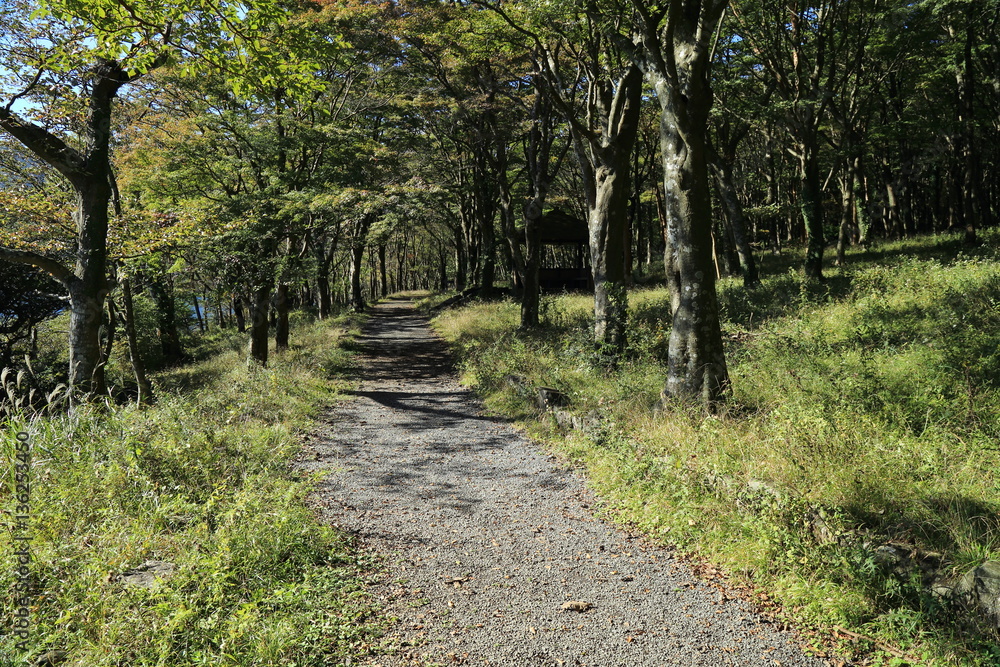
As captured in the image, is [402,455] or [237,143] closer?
[402,455]

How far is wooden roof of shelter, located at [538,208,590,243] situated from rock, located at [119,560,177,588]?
27.4 m

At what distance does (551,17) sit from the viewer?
380 inches

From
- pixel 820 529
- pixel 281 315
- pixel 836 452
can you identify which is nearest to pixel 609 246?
pixel 836 452

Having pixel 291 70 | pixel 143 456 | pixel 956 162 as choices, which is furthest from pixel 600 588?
pixel 956 162

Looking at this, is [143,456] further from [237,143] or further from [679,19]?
[237,143]

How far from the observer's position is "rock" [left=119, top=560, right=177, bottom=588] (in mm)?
3402

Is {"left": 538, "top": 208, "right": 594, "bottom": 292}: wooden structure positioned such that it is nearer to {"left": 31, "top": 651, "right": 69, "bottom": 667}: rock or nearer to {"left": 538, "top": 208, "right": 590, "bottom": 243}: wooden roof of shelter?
{"left": 538, "top": 208, "right": 590, "bottom": 243}: wooden roof of shelter

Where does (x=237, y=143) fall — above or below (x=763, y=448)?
above

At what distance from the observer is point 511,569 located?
4.29 meters

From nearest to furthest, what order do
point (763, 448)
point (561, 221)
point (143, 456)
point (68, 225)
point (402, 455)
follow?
point (763, 448) < point (143, 456) < point (402, 455) < point (68, 225) < point (561, 221)

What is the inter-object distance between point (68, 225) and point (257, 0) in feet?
27.8

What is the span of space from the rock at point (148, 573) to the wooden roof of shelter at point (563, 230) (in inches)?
1077

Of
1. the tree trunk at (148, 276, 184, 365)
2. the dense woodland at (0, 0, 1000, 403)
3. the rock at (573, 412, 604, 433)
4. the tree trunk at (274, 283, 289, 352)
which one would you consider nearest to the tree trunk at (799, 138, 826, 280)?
the dense woodland at (0, 0, 1000, 403)

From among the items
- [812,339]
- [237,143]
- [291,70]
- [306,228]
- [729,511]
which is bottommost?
[729,511]
